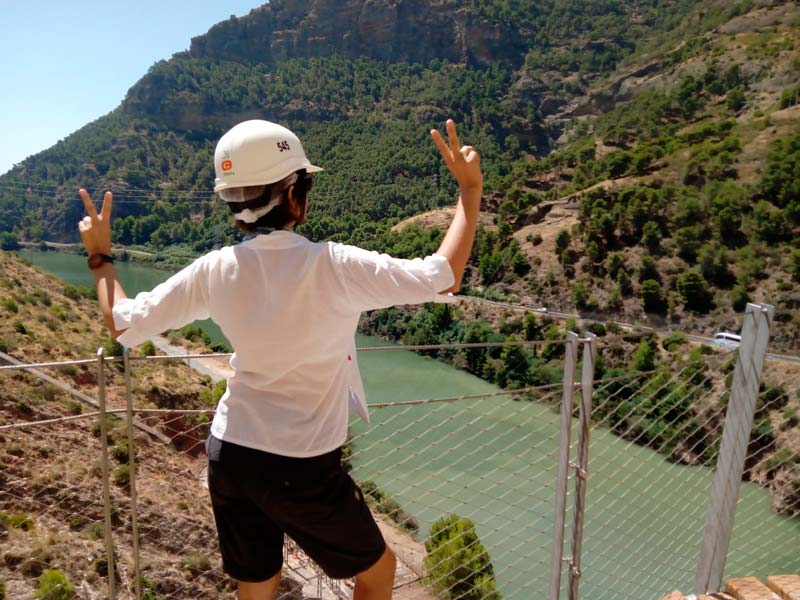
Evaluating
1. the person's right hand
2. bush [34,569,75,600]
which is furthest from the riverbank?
the person's right hand

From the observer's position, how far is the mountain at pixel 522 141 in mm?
21609

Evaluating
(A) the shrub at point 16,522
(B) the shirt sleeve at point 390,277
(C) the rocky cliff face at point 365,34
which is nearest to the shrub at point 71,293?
(A) the shrub at point 16,522

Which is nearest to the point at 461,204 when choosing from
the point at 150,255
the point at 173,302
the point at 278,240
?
the point at 278,240

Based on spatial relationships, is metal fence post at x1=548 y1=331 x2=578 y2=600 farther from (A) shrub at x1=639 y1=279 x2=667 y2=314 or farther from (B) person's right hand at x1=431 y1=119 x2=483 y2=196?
(A) shrub at x1=639 y1=279 x2=667 y2=314

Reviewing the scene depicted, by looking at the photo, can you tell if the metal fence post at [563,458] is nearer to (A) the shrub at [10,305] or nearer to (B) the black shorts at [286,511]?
(B) the black shorts at [286,511]

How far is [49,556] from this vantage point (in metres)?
6.00

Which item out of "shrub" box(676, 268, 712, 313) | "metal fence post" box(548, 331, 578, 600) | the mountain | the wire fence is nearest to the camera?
"metal fence post" box(548, 331, 578, 600)

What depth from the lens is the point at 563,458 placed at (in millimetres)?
1565

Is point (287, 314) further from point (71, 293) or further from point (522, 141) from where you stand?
point (522, 141)

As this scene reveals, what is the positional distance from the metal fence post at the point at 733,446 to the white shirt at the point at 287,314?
1.19m

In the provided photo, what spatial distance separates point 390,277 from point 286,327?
175mm

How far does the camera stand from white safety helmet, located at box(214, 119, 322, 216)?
3.09 feet

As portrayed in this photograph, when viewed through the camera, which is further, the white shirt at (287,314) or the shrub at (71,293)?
the shrub at (71,293)

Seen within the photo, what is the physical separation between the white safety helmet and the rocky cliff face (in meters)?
68.9
